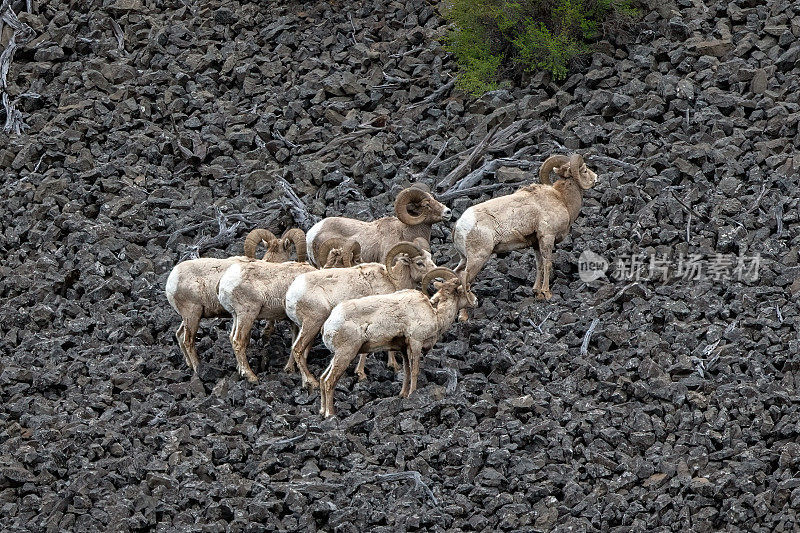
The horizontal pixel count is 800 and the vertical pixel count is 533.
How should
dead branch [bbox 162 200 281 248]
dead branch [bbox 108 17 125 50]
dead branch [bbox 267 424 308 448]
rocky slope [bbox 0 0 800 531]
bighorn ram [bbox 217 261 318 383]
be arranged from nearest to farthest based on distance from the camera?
rocky slope [bbox 0 0 800 531]
dead branch [bbox 267 424 308 448]
bighorn ram [bbox 217 261 318 383]
dead branch [bbox 162 200 281 248]
dead branch [bbox 108 17 125 50]

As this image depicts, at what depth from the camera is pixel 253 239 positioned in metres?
19.0

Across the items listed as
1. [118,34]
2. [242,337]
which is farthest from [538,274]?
[118,34]

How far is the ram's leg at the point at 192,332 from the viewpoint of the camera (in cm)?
1853

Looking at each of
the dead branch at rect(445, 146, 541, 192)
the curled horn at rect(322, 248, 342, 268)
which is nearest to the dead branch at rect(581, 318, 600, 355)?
the curled horn at rect(322, 248, 342, 268)

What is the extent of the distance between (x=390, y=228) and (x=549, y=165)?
2.09 m

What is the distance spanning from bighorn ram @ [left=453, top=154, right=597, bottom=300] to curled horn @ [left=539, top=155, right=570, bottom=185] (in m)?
0.11

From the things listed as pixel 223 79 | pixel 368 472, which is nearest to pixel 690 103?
pixel 223 79

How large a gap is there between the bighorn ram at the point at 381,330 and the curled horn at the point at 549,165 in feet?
10.3

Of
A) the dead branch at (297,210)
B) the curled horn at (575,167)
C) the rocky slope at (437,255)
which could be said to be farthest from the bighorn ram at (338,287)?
the dead branch at (297,210)

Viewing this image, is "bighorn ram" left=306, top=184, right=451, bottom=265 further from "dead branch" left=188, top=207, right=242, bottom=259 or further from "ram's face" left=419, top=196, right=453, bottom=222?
"dead branch" left=188, top=207, right=242, bottom=259

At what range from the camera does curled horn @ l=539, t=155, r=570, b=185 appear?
20.1 meters

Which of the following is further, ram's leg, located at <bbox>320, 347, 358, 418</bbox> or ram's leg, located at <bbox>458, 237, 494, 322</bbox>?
ram's leg, located at <bbox>458, 237, 494, 322</bbox>

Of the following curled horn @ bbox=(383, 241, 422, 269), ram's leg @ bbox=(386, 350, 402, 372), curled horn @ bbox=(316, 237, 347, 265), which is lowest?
ram's leg @ bbox=(386, 350, 402, 372)

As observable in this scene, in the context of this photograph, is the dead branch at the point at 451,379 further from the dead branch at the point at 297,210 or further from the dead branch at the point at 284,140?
the dead branch at the point at 284,140
